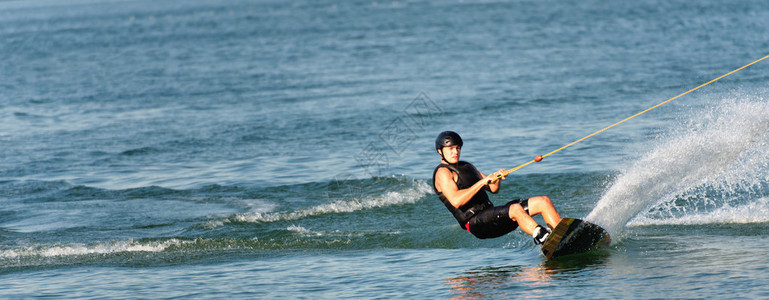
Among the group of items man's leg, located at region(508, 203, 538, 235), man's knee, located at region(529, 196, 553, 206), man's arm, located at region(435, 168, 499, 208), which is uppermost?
man's arm, located at region(435, 168, 499, 208)

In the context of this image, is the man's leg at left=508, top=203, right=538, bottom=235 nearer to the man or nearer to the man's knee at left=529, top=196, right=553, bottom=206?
the man

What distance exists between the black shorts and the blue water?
1.30ft

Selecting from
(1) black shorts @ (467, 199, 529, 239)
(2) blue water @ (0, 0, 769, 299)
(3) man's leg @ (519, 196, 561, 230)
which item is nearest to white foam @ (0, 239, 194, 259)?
(2) blue water @ (0, 0, 769, 299)

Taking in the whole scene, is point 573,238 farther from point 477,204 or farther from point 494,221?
point 477,204

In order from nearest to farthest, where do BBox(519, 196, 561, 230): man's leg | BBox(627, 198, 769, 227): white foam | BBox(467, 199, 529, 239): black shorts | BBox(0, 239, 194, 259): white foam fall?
BBox(519, 196, 561, 230): man's leg → BBox(467, 199, 529, 239): black shorts → BBox(627, 198, 769, 227): white foam → BBox(0, 239, 194, 259): white foam

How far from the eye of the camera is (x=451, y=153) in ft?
31.8

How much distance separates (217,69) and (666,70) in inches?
676

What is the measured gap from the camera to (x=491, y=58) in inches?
1352

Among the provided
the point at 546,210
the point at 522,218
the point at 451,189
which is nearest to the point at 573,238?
the point at 546,210

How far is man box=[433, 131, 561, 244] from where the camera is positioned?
30.7 feet

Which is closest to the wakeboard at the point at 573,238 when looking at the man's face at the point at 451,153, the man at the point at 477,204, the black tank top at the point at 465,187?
the man at the point at 477,204

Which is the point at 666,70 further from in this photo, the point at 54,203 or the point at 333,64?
the point at 54,203

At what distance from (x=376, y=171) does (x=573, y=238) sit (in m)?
7.51

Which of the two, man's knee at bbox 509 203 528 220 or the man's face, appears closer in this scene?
man's knee at bbox 509 203 528 220
